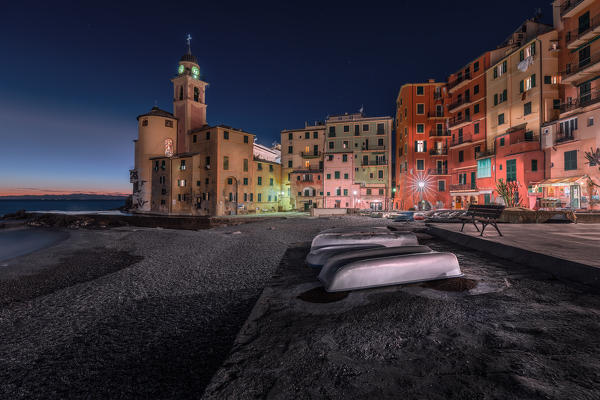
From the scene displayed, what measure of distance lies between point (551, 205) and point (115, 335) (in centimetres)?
2808

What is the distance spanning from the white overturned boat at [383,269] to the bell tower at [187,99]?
47.2m

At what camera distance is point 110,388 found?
2650 millimetres

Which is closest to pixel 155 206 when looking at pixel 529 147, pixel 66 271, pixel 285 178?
pixel 285 178

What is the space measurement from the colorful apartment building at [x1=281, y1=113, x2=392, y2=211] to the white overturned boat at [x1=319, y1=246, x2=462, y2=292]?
33.1 m

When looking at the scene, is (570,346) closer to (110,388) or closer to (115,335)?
(110,388)

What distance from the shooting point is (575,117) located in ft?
66.4

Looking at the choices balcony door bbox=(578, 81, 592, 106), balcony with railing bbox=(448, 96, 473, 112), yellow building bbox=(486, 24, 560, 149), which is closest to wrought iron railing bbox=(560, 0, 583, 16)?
yellow building bbox=(486, 24, 560, 149)

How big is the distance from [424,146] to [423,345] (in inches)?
1543

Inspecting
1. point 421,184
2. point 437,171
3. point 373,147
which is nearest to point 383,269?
point 421,184

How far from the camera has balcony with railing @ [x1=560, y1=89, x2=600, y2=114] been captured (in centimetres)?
1923

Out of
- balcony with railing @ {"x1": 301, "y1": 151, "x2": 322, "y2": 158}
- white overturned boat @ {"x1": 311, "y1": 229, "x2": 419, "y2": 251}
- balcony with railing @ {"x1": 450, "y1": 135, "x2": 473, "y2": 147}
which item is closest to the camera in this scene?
white overturned boat @ {"x1": 311, "y1": 229, "x2": 419, "y2": 251}

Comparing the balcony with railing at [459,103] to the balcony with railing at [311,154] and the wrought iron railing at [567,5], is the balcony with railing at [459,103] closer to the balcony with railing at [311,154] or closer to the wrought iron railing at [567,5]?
the wrought iron railing at [567,5]

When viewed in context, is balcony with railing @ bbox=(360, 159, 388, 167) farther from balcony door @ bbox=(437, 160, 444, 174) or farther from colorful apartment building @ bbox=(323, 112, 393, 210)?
balcony door @ bbox=(437, 160, 444, 174)

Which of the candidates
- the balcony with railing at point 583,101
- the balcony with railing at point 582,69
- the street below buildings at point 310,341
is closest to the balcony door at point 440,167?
the balcony with railing at point 583,101
